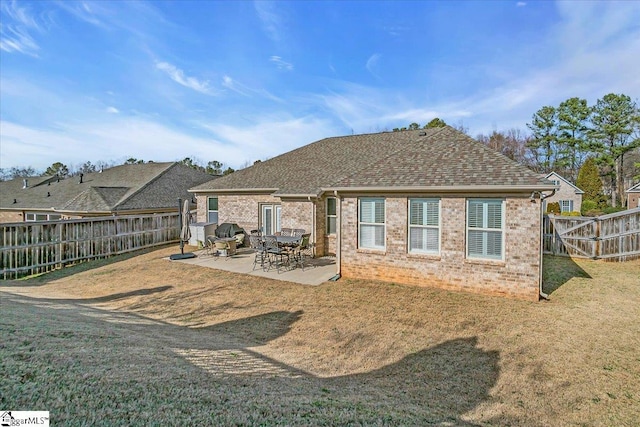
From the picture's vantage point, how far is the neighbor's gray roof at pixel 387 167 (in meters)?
8.83

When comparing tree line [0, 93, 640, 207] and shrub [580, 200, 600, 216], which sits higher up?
tree line [0, 93, 640, 207]

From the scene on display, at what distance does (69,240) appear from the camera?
13.8m

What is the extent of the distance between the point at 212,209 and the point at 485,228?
45.9 ft

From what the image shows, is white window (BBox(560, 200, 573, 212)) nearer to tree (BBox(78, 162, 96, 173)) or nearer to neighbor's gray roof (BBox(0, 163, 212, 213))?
neighbor's gray roof (BBox(0, 163, 212, 213))

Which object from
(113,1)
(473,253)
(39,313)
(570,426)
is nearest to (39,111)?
(113,1)

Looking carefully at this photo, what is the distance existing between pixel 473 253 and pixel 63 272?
15.1m

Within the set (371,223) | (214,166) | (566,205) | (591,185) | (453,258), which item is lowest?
(453,258)

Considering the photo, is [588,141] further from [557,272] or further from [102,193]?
[102,193]

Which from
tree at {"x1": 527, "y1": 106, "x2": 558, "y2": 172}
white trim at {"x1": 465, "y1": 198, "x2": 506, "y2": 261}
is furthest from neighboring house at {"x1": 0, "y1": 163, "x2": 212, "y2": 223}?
tree at {"x1": 527, "y1": 106, "x2": 558, "y2": 172}

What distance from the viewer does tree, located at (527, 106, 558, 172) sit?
1604 inches

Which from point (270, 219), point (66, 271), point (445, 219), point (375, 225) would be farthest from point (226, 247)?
point (445, 219)

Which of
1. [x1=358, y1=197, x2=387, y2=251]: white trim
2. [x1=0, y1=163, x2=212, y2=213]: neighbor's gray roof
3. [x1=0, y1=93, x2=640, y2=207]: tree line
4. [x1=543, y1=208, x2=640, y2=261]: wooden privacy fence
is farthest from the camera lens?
[x1=0, y1=93, x2=640, y2=207]: tree line

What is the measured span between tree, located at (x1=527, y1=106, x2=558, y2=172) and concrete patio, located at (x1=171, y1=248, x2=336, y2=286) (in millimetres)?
41547

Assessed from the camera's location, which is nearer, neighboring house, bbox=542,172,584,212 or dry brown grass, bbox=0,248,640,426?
dry brown grass, bbox=0,248,640,426
